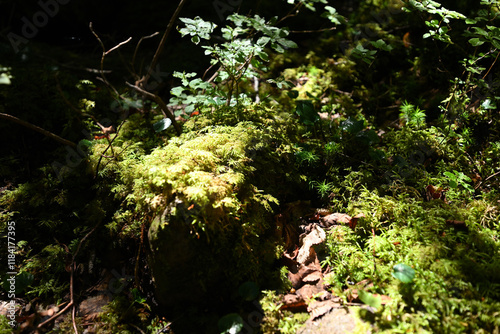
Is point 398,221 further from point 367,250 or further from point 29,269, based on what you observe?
point 29,269

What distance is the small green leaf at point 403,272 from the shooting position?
2.03 meters

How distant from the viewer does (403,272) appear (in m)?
2.07

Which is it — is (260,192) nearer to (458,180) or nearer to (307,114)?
(307,114)

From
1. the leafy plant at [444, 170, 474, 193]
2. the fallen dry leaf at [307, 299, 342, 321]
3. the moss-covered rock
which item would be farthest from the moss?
the leafy plant at [444, 170, 474, 193]

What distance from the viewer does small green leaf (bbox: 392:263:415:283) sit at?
2031 millimetres

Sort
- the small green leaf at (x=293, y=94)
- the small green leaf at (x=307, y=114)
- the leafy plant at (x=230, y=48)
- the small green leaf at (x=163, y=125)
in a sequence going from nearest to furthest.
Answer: the leafy plant at (x=230, y=48) < the small green leaf at (x=163, y=125) < the small green leaf at (x=307, y=114) < the small green leaf at (x=293, y=94)

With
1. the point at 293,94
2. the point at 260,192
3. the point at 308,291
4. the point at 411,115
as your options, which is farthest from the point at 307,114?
the point at 308,291

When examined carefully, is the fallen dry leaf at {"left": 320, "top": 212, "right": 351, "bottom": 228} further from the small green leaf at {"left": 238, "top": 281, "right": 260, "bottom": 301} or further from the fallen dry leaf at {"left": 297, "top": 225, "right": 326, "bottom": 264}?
the small green leaf at {"left": 238, "top": 281, "right": 260, "bottom": 301}

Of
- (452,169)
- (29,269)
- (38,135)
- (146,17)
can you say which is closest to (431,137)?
(452,169)

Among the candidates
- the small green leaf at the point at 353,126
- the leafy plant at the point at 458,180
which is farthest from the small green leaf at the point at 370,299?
the small green leaf at the point at 353,126

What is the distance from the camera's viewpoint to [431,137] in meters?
3.38

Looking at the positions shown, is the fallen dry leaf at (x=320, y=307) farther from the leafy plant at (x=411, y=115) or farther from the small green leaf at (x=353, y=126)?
the leafy plant at (x=411, y=115)

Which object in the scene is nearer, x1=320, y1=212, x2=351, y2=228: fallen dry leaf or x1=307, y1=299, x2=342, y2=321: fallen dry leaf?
x1=307, y1=299, x2=342, y2=321: fallen dry leaf

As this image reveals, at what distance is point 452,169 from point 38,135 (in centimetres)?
496
